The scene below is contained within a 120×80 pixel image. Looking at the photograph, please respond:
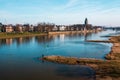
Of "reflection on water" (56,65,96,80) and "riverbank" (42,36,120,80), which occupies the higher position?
"riverbank" (42,36,120,80)

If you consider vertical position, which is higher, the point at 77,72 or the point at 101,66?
the point at 101,66

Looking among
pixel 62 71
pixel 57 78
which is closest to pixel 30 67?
pixel 62 71

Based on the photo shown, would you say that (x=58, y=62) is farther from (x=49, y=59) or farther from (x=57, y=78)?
(x=57, y=78)

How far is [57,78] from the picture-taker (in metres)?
20.4

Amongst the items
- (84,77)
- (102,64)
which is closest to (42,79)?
(84,77)

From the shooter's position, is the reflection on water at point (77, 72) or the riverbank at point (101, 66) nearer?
the riverbank at point (101, 66)

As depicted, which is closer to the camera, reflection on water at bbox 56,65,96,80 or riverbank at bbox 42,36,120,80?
riverbank at bbox 42,36,120,80

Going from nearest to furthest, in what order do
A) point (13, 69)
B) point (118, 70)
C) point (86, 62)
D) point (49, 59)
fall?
point (118, 70)
point (13, 69)
point (86, 62)
point (49, 59)

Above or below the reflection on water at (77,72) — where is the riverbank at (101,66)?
above

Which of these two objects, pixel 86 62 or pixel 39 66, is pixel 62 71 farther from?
pixel 86 62

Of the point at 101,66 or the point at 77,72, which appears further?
the point at 101,66

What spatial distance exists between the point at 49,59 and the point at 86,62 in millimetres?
5256

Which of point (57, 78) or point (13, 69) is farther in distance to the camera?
point (13, 69)

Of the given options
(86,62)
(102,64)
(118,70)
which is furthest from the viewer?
(86,62)
